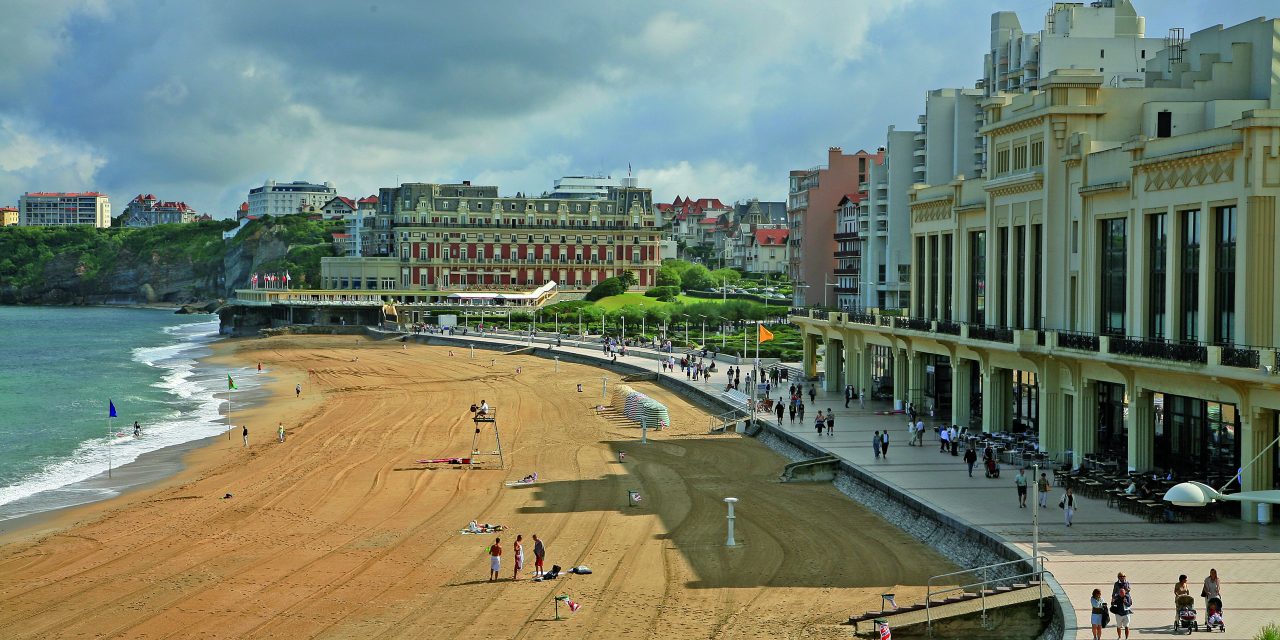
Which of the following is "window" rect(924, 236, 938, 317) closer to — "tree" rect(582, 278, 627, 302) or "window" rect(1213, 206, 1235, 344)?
"window" rect(1213, 206, 1235, 344)

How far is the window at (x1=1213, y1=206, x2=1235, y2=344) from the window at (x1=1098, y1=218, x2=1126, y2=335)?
4192mm

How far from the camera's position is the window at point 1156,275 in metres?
31.1

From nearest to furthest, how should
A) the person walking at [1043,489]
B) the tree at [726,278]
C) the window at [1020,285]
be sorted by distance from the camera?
the person walking at [1043,489] → the window at [1020,285] → the tree at [726,278]

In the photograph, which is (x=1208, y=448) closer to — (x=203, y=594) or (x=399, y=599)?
(x=399, y=599)

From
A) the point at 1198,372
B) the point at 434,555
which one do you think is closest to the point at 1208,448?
the point at 1198,372

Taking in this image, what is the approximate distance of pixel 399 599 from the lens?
24516 mm

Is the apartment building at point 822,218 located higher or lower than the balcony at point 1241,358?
higher

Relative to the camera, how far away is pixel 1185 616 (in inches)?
741

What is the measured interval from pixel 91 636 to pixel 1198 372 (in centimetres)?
2369

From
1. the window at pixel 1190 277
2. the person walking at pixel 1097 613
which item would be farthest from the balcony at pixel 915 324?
the person walking at pixel 1097 613

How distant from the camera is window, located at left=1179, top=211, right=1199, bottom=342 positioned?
29.7 m

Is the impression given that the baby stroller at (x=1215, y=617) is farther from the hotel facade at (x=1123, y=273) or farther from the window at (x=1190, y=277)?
the window at (x=1190, y=277)

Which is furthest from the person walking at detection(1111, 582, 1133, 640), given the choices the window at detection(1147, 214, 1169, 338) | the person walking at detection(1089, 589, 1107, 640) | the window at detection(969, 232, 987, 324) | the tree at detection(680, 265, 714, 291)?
the tree at detection(680, 265, 714, 291)

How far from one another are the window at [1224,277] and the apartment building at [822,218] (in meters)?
61.3
